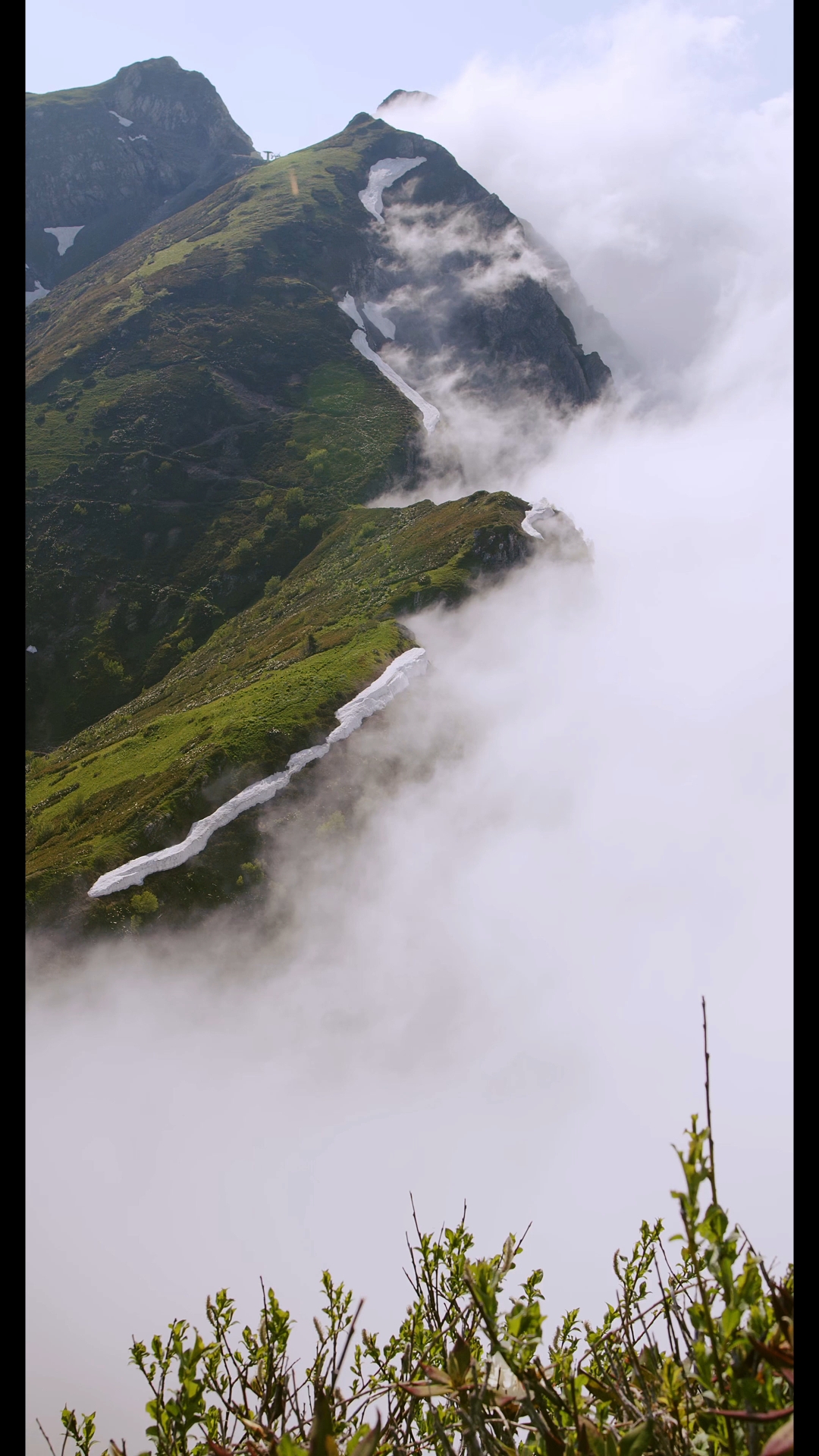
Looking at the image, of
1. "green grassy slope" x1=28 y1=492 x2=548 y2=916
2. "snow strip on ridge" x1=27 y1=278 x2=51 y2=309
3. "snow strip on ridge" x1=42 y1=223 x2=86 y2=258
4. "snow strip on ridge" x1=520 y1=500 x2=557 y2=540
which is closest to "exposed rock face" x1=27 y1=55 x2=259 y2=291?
"snow strip on ridge" x1=42 y1=223 x2=86 y2=258

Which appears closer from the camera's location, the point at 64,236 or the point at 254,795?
the point at 254,795

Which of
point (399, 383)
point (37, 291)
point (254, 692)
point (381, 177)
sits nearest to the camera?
point (254, 692)

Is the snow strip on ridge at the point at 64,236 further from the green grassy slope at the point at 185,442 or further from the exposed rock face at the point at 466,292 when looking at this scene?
the exposed rock face at the point at 466,292

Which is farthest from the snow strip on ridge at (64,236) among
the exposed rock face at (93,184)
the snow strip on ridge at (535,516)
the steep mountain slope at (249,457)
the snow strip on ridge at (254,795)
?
the snow strip on ridge at (254,795)

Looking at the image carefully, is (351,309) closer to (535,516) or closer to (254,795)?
(535,516)

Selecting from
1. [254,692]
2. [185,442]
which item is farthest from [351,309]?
[254,692]
